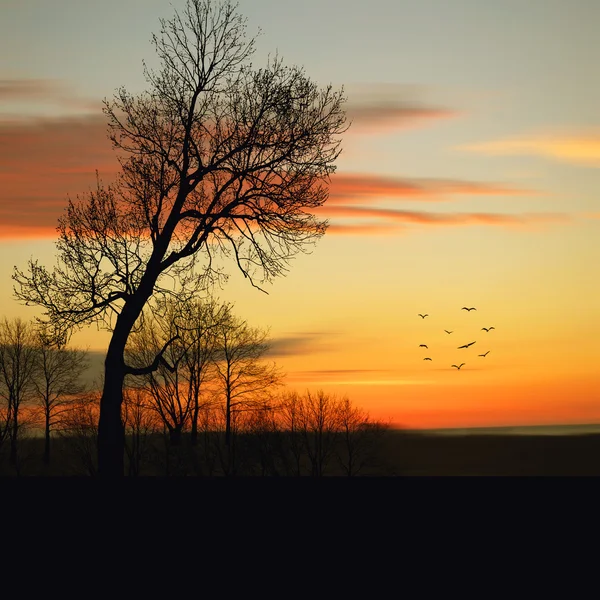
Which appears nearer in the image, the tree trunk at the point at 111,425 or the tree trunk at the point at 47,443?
the tree trunk at the point at 111,425

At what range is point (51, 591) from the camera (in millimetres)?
10781

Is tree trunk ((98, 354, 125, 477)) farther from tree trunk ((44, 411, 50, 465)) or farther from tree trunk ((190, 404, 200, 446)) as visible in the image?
tree trunk ((44, 411, 50, 465))

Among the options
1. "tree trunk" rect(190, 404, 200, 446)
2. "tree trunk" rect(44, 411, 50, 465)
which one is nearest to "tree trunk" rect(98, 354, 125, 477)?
"tree trunk" rect(190, 404, 200, 446)

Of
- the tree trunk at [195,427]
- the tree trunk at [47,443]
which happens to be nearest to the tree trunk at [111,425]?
the tree trunk at [195,427]

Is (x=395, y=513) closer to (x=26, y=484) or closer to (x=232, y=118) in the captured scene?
(x=26, y=484)

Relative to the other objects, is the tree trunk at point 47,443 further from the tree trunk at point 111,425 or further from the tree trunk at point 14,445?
the tree trunk at point 111,425

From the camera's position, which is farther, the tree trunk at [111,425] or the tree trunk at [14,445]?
the tree trunk at [14,445]

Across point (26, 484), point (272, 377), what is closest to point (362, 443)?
point (272, 377)

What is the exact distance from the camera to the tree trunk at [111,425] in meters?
25.1

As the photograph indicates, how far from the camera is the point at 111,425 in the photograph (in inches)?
993

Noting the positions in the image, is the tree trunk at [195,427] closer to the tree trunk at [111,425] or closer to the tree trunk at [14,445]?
the tree trunk at [14,445]

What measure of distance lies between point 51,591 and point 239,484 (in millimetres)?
7623

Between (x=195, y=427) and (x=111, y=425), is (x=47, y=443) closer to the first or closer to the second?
(x=195, y=427)

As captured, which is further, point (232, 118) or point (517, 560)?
point (232, 118)
